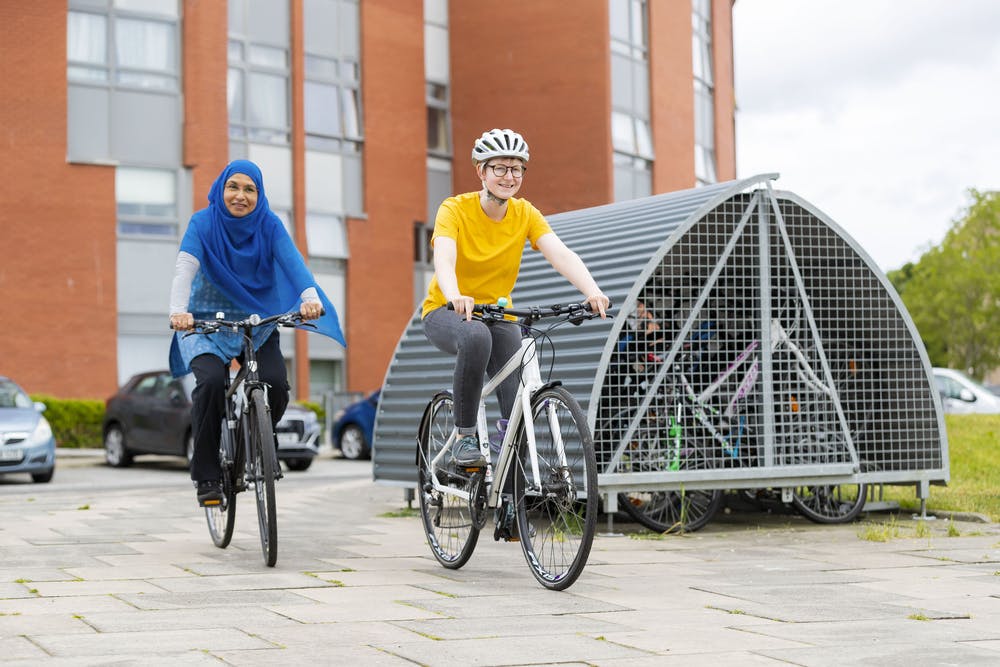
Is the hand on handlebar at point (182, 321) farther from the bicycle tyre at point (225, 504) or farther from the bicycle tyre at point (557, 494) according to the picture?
the bicycle tyre at point (557, 494)

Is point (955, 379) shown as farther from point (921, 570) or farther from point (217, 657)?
point (217, 657)

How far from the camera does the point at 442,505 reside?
22.9 feet

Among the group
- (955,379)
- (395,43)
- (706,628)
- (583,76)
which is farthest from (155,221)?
(706,628)

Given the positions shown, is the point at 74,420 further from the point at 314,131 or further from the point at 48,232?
the point at 314,131

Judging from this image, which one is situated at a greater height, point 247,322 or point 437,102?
point 437,102

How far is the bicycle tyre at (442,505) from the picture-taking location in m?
6.68

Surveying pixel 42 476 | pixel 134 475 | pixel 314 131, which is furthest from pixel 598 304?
pixel 314 131

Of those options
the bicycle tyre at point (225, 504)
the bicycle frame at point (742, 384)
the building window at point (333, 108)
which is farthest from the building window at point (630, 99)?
the bicycle tyre at point (225, 504)

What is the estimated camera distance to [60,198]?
2577cm

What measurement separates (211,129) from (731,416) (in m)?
20.0

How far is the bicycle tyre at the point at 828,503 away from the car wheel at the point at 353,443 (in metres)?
13.3

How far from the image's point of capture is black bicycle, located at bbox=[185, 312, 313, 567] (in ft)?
21.8

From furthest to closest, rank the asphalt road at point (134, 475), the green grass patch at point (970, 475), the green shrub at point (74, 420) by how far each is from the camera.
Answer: the green shrub at point (74, 420)
the asphalt road at point (134, 475)
the green grass patch at point (970, 475)

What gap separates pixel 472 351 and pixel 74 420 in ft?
61.2
